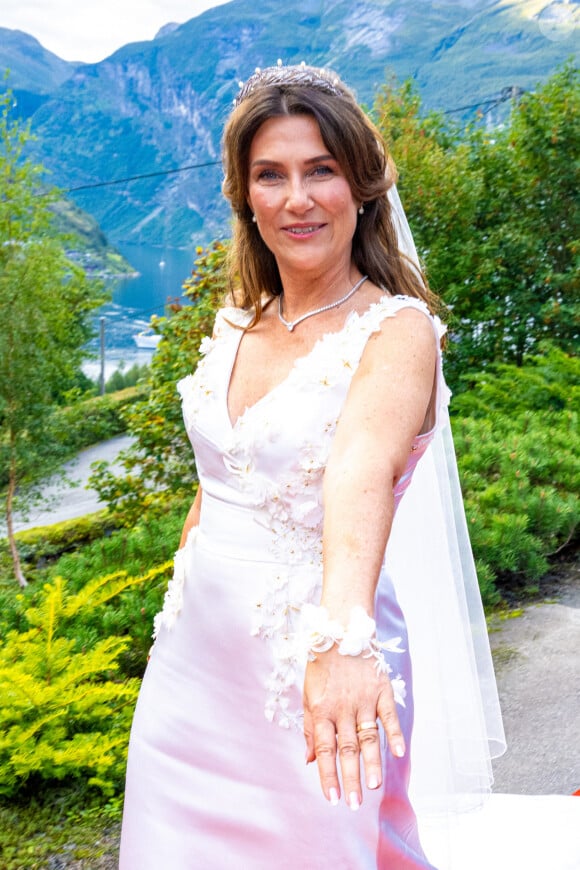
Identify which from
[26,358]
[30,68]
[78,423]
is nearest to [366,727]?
[26,358]

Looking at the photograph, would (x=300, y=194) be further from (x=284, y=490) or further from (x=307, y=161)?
(x=284, y=490)

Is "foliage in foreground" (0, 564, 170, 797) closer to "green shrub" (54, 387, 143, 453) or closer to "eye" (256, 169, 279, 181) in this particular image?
"eye" (256, 169, 279, 181)

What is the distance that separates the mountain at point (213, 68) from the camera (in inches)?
2144

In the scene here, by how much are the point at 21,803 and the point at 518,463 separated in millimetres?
3337

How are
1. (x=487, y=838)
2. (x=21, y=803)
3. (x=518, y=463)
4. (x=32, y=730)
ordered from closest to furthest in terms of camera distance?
1. (x=487, y=838)
2. (x=32, y=730)
3. (x=21, y=803)
4. (x=518, y=463)

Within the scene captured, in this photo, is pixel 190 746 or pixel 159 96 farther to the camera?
pixel 159 96

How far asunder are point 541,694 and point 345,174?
269 centimetres

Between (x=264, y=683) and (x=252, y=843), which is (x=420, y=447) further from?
(x=252, y=843)

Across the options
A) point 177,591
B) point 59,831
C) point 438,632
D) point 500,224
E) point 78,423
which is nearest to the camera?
point 177,591

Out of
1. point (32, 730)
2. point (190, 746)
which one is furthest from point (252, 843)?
point (32, 730)

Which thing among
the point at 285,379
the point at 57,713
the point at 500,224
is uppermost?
the point at 285,379

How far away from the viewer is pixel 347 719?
104 centimetres

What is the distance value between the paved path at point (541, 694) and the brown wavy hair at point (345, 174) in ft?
6.50

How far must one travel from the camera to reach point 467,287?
36.4 ft
